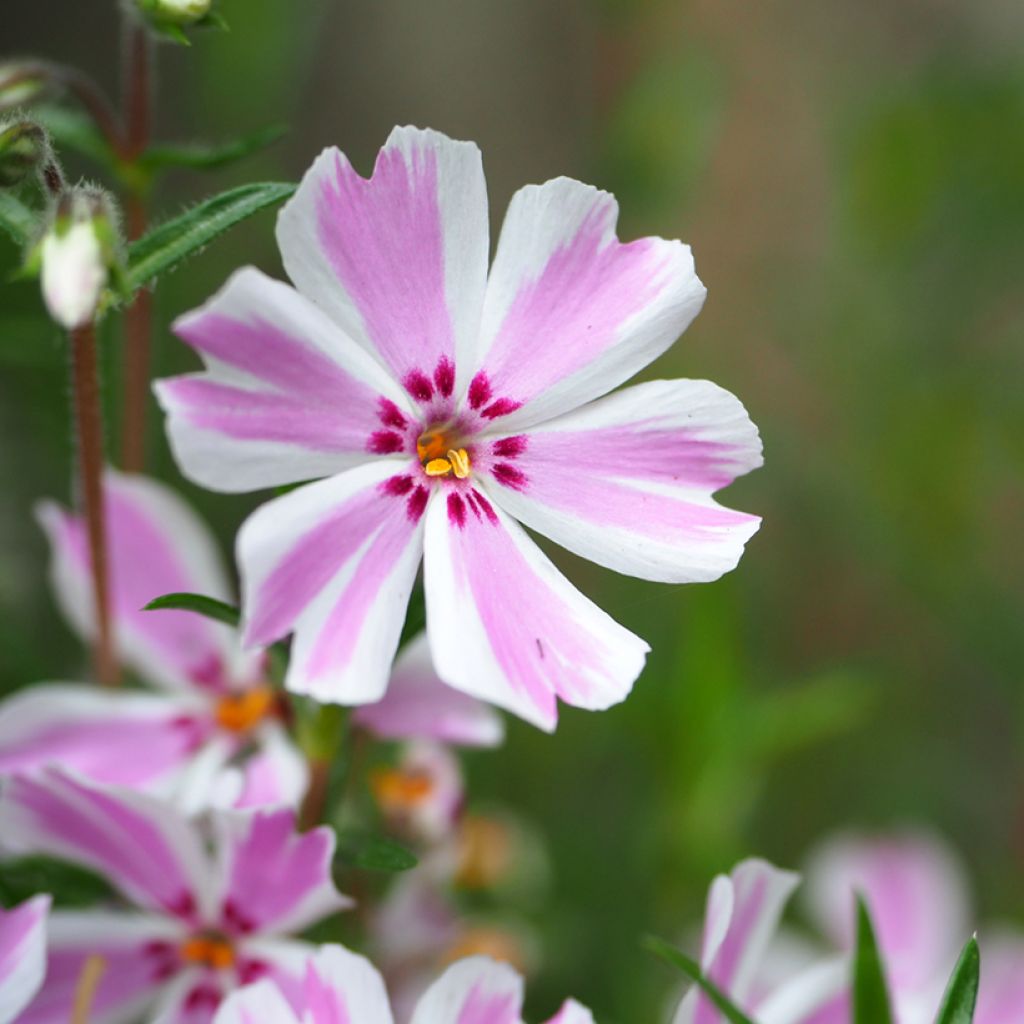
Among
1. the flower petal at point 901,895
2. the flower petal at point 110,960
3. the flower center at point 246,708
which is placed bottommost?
the flower petal at point 901,895

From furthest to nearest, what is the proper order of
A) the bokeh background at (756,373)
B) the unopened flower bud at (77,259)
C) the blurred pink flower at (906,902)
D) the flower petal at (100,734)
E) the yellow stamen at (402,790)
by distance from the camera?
the bokeh background at (756,373)
the blurred pink flower at (906,902)
the yellow stamen at (402,790)
the flower petal at (100,734)
the unopened flower bud at (77,259)

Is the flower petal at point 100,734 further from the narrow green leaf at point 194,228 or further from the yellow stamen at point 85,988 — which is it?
the narrow green leaf at point 194,228

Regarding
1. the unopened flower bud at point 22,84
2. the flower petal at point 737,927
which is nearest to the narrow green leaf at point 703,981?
the flower petal at point 737,927

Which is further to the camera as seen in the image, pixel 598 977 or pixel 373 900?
pixel 598 977

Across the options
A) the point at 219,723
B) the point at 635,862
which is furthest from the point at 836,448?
the point at 219,723

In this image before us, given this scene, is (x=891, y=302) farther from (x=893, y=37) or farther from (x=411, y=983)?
(x=411, y=983)

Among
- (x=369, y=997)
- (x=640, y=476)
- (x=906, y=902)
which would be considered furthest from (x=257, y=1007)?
(x=906, y=902)
